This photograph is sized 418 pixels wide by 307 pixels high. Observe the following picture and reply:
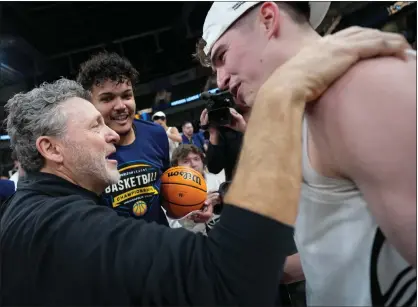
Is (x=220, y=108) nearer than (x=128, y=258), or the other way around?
(x=128, y=258)

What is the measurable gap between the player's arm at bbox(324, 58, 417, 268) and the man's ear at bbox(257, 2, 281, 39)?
0.74 ft

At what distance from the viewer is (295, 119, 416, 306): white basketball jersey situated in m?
0.66

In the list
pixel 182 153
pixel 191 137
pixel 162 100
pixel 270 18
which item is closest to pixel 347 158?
pixel 270 18

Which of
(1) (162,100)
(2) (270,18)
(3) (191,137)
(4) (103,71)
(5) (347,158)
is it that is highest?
(1) (162,100)

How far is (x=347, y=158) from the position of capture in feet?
2.03

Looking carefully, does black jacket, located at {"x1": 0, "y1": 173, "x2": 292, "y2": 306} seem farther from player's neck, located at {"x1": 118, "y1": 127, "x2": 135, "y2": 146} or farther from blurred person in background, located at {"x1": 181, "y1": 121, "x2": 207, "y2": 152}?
blurred person in background, located at {"x1": 181, "y1": 121, "x2": 207, "y2": 152}

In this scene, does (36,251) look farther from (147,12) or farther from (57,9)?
(147,12)

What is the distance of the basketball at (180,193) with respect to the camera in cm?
173

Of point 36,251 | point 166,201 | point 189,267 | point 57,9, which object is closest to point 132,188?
point 166,201

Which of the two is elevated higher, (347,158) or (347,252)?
(347,158)

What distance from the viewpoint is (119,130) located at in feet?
5.39

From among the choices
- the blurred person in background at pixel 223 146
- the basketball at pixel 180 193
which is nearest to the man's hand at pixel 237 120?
the blurred person in background at pixel 223 146

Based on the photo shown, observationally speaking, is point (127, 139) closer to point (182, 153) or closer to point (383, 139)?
point (182, 153)

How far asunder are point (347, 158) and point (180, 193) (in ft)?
3.84
